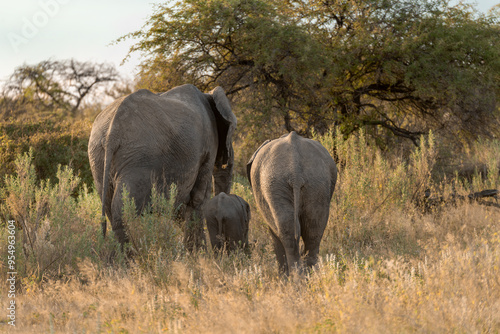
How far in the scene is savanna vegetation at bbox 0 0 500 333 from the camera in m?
4.17

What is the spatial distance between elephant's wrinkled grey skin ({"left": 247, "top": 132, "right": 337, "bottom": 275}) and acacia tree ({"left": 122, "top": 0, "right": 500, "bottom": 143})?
8.33 m

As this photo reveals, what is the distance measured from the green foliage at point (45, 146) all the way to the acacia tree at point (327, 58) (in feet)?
9.17

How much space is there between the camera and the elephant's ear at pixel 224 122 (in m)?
6.96

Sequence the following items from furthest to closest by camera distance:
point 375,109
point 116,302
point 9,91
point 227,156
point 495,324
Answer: point 9,91
point 375,109
point 227,156
point 116,302
point 495,324

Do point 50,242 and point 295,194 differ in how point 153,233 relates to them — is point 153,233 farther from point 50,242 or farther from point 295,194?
point 295,194

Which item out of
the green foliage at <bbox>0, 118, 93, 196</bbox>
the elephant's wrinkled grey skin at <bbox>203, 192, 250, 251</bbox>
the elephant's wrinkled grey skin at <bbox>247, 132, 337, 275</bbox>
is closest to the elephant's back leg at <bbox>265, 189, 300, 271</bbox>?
the elephant's wrinkled grey skin at <bbox>247, 132, 337, 275</bbox>

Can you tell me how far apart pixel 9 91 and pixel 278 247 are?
24.5 meters

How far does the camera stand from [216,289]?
462cm

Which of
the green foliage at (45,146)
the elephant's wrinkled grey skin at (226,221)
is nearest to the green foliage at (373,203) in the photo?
the elephant's wrinkled grey skin at (226,221)

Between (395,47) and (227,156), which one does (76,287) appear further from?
(395,47)

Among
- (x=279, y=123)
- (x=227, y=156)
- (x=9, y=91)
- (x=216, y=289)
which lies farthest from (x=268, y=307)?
(x=9, y=91)

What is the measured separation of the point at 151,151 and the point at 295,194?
1.73 metres

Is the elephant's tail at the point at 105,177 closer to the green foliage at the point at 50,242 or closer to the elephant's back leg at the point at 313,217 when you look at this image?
the green foliage at the point at 50,242

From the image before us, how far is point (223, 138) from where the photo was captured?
721 centimetres
